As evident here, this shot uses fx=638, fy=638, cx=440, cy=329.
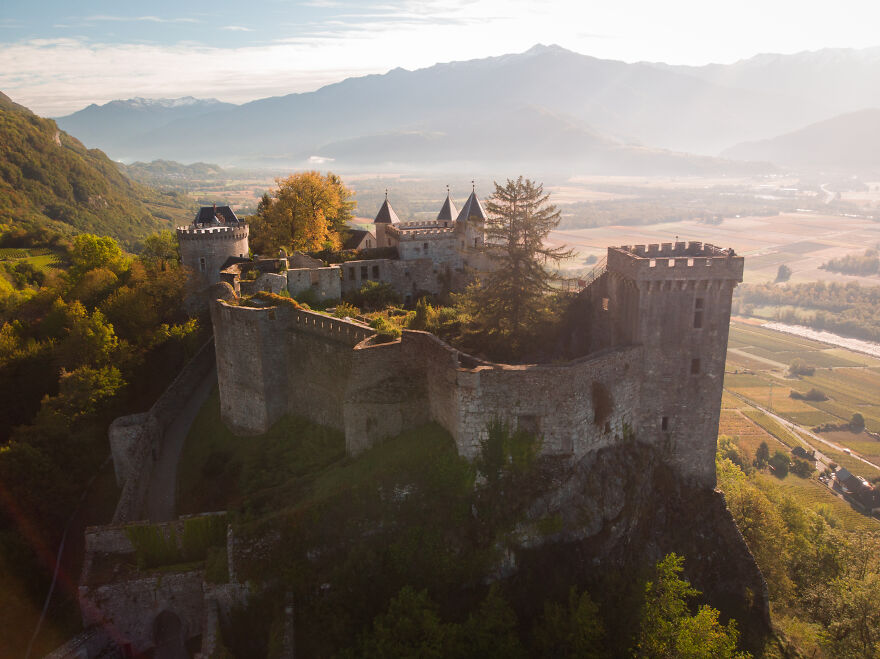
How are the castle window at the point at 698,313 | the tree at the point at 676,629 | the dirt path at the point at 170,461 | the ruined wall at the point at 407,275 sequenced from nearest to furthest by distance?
the tree at the point at 676,629 < the castle window at the point at 698,313 < the dirt path at the point at 170,461 < the ruined wall at the point at 407,275

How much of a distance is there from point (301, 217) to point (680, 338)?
1267 inches

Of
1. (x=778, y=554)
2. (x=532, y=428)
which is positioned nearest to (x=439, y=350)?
(x=532, y=428)

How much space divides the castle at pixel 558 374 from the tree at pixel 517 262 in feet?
11.7

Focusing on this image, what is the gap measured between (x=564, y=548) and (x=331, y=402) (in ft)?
39.9

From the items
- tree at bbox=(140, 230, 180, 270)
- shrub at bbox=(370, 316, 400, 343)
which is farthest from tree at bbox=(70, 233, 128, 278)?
shrub at bbox=(370, 316, 400, 343)

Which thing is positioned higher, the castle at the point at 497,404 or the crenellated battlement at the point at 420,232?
the crenellated battlement at the point at 420,232

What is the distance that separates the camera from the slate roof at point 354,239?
50281 mm

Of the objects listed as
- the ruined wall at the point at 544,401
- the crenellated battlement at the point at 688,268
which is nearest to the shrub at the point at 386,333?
the ruined wall at the point at 544,401

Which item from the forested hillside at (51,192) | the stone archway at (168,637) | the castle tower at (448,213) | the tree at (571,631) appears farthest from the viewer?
the forested hillside at (51,192)

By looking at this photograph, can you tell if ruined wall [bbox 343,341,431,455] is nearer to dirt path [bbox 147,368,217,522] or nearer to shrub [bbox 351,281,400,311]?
dirt path [bbox 147,368,217,522]

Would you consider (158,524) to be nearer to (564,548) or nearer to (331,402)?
(331,402)

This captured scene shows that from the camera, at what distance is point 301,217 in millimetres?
50188

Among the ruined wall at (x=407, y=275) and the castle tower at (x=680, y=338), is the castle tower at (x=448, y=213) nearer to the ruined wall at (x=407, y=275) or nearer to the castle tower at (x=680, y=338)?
the ruined wall at (x=407, y=275)

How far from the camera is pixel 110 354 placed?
41312 millimetres
